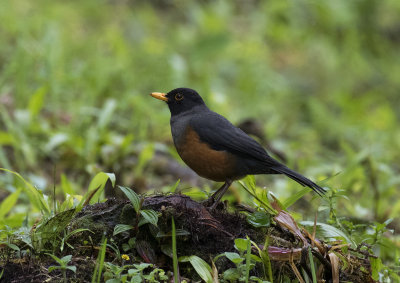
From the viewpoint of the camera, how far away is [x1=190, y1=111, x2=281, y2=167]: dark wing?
3572 mm

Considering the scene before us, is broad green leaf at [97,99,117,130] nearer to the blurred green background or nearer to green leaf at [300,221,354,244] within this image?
the blurred green background

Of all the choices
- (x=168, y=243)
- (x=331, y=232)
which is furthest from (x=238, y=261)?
(x=331, y=232)

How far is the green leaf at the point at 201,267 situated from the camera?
8.31 feet

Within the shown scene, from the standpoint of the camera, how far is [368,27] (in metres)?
11.1

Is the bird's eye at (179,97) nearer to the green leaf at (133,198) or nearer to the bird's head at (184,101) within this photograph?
the bird's head at (184,101)

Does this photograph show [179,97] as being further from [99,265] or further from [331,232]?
[99,265]

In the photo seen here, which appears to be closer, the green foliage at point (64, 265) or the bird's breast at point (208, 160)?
the green foliage at point (64, 265)

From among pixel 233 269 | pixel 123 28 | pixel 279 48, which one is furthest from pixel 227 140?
pixel 279 48

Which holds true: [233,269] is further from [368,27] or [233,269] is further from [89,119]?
[368,27]

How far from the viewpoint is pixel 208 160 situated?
3.58m

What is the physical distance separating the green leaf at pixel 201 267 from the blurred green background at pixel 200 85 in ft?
3.58

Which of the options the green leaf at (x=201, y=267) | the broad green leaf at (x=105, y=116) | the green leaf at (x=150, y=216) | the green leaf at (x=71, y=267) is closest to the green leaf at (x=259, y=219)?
the green leaf at (x=201, y=267)

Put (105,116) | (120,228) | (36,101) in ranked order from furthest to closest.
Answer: (105,116) < (36,101) < (120,228)

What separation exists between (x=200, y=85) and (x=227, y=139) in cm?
471
